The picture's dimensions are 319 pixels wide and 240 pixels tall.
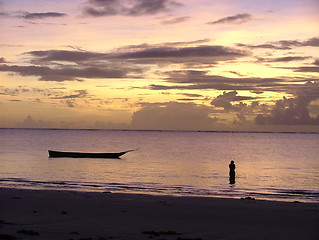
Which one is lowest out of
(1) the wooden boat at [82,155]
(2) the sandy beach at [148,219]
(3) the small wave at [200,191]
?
(3) the small wave at [200,191]

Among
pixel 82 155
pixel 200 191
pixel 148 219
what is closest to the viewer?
pixel 148 219

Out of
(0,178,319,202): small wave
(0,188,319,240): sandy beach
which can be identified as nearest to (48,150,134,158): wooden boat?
(0,178,319,202): small wave

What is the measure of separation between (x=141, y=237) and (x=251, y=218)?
677 cm

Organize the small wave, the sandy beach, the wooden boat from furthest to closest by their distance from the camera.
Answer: the wooden boat < the small wave < the sandy beach

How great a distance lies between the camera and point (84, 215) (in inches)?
755

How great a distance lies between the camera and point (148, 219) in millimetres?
18453

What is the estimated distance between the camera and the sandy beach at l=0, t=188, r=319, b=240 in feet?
49.5

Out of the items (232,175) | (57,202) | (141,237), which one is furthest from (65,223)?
(232,175)

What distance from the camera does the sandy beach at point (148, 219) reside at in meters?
15.1

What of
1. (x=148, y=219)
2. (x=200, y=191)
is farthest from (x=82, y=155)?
(x=148, y=219)

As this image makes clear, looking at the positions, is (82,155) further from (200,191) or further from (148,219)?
(148,219)

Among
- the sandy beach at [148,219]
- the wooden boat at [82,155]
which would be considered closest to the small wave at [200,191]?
the sandy beach at [148,219]

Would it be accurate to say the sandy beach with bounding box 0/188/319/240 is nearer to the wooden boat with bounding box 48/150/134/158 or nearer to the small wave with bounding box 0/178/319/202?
the small wave with bounding box 0/178/319/202

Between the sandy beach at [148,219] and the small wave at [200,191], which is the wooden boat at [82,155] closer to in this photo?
the small wave at [200,191]
